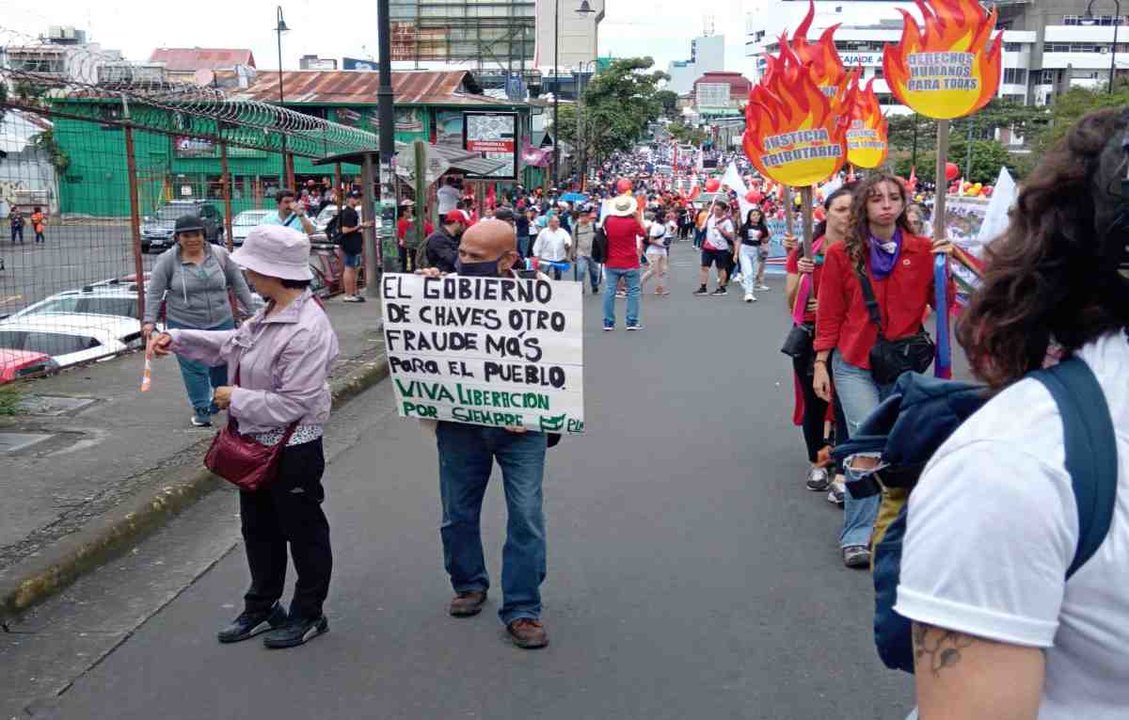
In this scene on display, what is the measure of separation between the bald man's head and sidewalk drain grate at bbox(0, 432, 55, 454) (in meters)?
4.20

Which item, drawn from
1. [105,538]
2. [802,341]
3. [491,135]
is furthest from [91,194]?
[491,135]

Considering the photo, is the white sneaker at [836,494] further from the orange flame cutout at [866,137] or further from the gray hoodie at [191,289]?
the orange flame cutout at [866,137]

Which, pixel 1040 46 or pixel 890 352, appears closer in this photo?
pixel 890 352

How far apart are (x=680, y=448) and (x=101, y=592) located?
13.5ft

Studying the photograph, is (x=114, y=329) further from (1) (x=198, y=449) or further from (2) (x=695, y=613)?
(2) (x=695, y=613)

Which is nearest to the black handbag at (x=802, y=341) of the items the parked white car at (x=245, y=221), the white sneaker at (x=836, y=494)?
the white sneaker at (x=836, y=494)

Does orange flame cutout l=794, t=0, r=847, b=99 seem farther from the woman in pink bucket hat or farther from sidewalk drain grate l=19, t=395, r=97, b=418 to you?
sidewalk drain grate l=19, t=395, r=97, b=418

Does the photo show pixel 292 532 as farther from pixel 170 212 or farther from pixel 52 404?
pixel 170 212

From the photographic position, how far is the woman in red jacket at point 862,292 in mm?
5648

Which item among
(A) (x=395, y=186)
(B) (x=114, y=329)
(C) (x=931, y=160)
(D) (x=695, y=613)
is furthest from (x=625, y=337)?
(C) (x=931, y=160)

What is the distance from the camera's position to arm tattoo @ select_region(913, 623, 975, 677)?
54.6 inches

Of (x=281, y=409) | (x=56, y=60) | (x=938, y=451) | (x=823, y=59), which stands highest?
(x=56, y=60)

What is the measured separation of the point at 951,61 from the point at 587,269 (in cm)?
1478

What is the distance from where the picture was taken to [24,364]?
10094mm
